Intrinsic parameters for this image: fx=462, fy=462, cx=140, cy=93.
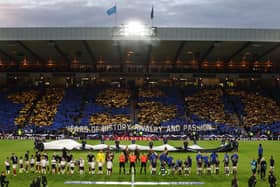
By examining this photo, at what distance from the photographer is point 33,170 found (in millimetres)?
32438

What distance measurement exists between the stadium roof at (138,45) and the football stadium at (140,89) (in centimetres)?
14

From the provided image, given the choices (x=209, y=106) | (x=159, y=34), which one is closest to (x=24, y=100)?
(x=159, y=34)

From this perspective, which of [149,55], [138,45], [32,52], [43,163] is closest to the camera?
[43,163]

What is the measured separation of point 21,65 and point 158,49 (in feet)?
82.9

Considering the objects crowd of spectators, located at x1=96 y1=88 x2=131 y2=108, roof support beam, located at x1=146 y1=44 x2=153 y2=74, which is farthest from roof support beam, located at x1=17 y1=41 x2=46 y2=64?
roof support beam, located at x1=146 y1=44 x2=153 y2=74

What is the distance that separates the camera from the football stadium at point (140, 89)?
59.2 m

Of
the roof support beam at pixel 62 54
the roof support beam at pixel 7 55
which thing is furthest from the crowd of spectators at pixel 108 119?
the roof support beam at pixel 7 55

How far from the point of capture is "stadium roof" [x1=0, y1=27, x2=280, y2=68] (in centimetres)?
5972

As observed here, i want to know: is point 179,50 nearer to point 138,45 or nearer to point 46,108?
point 138,45

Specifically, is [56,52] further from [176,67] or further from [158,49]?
[176,67]

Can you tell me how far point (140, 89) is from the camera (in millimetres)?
77688

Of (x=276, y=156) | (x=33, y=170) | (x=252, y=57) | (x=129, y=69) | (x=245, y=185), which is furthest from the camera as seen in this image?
(x=129, y=69)

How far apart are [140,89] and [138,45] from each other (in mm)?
14396

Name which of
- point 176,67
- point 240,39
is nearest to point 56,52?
point 176,67
